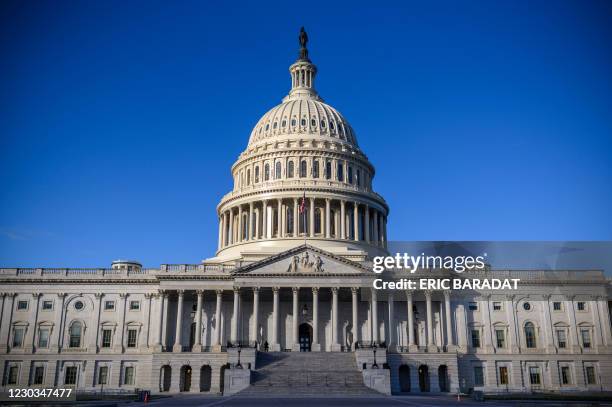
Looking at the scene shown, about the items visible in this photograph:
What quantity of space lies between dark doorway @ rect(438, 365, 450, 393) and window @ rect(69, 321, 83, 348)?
46.3 meters

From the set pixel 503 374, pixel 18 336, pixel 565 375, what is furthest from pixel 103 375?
pixel 565 375

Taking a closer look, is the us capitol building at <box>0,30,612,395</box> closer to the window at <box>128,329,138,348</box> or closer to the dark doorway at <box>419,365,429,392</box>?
the dark doorway at <box>419,365,429,392</box>

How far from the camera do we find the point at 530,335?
3238 inches

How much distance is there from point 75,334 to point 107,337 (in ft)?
14.0

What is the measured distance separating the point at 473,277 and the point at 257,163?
39520 mm

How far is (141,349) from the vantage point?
81.4 m

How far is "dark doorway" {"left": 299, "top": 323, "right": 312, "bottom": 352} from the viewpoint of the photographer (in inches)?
3233

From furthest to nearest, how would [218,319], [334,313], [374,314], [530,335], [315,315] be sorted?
[530,335], [218,319], [374,314], [334,313], [315,315]

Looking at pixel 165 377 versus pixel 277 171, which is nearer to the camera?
pixel 165 377

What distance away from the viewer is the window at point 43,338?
82.4 metres

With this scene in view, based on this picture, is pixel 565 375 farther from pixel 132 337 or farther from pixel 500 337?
pixel 132 337

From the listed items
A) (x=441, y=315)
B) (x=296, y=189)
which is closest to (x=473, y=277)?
(x=441, y=315)

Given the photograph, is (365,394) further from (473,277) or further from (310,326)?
(473,277)

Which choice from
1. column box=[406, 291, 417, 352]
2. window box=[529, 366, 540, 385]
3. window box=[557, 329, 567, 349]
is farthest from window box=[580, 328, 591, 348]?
column box=[406, 291, 417, 352]
